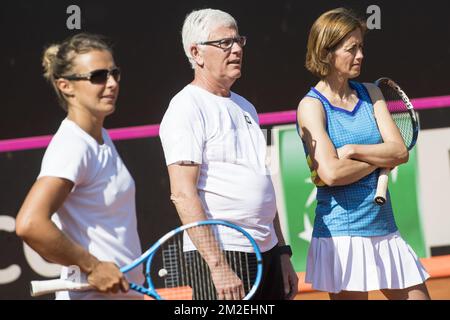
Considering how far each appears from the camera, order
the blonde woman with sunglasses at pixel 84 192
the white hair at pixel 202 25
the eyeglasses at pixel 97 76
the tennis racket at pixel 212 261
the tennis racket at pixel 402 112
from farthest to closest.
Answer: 1. the tennis racket at pixel 402 112
2. the white hair at pixel 202 25
3. the tennis racket at pixel 212 261
4. the eyeglasses at pixel 97 76
5. the blonde woman with sunglasses at pixel 84 192

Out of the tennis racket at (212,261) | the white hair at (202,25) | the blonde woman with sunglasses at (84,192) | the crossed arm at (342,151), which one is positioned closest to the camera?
the blonde woman with sunglasses at (84,192)

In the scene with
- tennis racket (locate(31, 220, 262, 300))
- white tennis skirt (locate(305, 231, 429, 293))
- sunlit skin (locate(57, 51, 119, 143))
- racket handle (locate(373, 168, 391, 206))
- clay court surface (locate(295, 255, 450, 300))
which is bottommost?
clay court surface (locate(295, 255, 450, 300))

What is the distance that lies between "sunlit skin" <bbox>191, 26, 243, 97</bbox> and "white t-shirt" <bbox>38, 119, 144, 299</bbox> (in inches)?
23.6

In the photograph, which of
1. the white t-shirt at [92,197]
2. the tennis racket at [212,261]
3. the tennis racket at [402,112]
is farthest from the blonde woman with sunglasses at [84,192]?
the tennis racket at [402,112]

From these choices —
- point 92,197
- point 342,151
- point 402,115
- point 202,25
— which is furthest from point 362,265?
point 92,197

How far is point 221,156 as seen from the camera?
329 cm

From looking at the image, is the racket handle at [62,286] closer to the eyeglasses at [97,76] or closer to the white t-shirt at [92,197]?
the white t-shirt at [92,197]

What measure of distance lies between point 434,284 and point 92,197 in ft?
8.64

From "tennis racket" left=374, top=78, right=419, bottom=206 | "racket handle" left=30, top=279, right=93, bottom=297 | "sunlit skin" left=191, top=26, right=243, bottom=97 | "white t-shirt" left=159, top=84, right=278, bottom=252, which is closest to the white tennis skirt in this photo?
"white t-shirt" left=159, top=84, right=278, bottom=252

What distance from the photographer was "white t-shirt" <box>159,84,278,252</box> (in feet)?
10.7

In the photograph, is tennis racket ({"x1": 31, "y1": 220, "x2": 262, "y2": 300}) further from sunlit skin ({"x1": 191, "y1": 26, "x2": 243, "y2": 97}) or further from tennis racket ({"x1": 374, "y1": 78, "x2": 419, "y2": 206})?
tennis racket ({"x1": 374, "y1": 78, "x2": 419, "y2": 206})

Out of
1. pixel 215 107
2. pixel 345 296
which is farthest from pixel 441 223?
pixel 215 107

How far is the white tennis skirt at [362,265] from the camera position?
3.59 m

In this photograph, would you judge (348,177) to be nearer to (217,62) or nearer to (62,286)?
(217,62)
